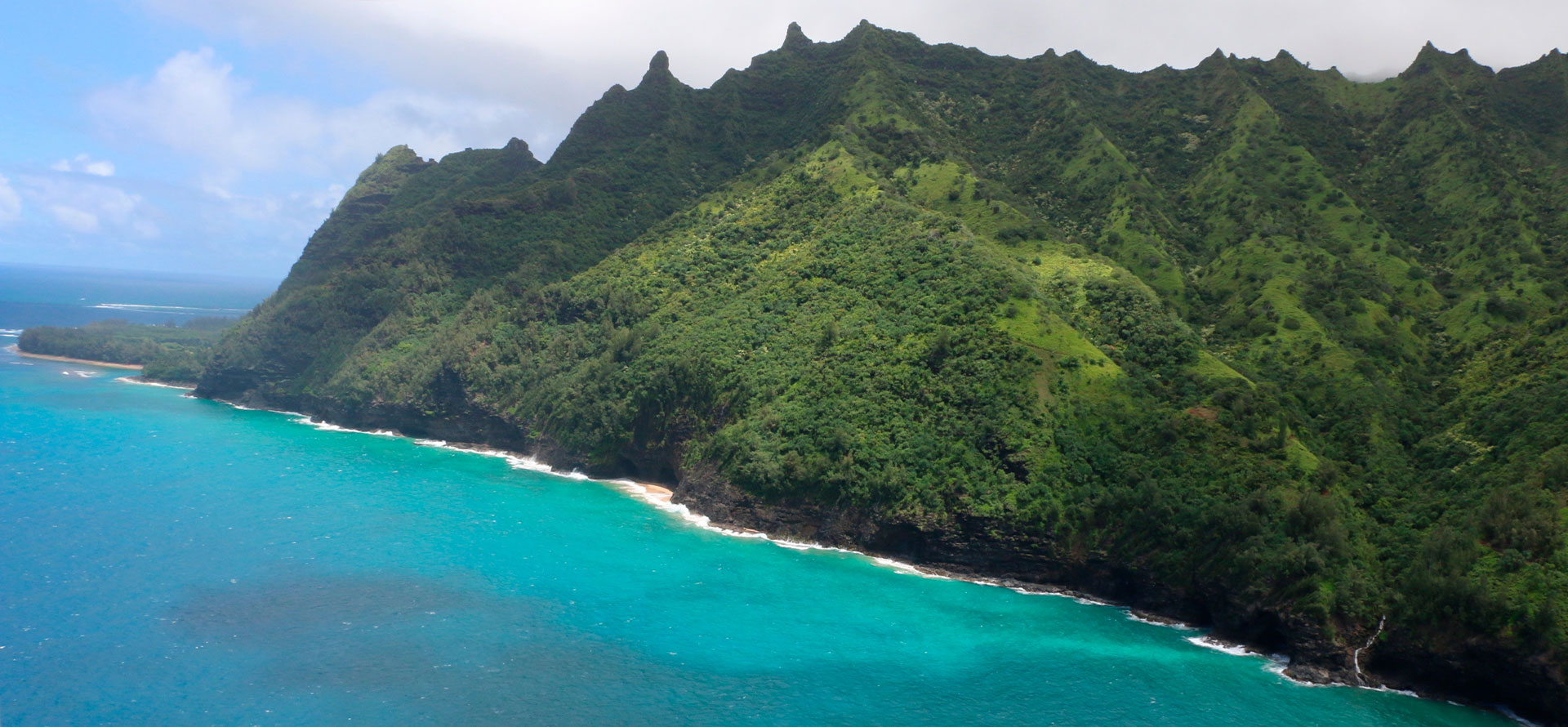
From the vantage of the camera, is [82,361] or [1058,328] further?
[82,361]

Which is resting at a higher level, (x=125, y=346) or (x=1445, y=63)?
(x=1445, y=63)

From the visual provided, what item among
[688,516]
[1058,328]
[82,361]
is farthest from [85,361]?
[1058,328]

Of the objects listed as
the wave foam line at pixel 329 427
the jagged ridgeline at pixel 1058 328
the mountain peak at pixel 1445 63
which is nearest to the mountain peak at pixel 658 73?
the jagged ridgeline at pixel 1058 328

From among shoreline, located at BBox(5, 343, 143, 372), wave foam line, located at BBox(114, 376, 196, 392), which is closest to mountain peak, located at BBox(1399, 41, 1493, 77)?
wave foam line, located at BBox(114, 376, 196, 392)

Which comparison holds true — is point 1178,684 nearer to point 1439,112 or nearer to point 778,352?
point 778,352

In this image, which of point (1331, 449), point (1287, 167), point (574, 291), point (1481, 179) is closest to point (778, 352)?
point (574, 291)

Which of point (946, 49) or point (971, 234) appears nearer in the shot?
point (971, 234)

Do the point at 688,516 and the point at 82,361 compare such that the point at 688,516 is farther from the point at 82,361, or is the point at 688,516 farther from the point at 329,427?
the point at 82,361
